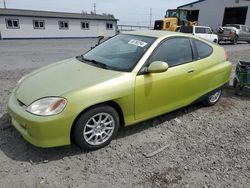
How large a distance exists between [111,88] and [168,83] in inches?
40.6

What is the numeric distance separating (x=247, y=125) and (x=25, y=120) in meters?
3.64

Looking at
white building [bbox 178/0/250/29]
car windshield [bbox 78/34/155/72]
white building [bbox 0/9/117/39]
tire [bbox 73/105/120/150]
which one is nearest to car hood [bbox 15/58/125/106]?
car windshield [bbox 78/34/155/72]

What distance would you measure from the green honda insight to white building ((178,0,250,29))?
2934cm

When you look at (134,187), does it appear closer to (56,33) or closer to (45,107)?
(45,107)

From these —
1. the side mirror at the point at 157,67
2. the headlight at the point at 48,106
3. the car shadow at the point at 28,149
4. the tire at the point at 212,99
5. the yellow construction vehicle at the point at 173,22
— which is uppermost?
the yellow construction vehicle at the point at 173,22

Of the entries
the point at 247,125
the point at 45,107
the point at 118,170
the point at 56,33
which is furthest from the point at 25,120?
the point at 56,33

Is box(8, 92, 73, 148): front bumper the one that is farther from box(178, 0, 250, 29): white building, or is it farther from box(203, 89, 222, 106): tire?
box(178, 0, 250, 29): white building

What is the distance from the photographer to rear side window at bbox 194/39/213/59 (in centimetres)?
410

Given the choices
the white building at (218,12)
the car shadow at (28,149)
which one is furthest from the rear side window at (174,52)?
the white building at (218,12)

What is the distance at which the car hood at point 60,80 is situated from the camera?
2.81 meters

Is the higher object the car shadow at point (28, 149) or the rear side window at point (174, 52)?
the rear side window at point (174, 52)

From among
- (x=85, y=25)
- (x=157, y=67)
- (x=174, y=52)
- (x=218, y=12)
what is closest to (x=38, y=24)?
(x=85, y=25)

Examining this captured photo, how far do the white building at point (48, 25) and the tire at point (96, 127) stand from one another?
2559cm

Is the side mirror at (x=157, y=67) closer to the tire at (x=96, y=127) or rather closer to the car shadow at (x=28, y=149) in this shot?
the tire at (x=96, y=127)
